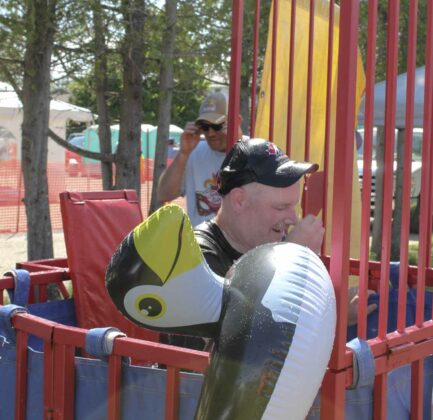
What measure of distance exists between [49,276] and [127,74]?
4.07 meters

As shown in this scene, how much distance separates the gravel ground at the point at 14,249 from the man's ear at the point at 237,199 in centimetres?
672

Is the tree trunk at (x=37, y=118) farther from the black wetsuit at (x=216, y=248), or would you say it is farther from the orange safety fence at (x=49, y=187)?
the orange safety fence at (x=49, y=187)

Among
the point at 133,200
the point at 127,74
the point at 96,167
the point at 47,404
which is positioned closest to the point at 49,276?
the point at 133,200

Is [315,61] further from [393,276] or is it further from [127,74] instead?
[127,74]

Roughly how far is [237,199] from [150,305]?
2.61 feet

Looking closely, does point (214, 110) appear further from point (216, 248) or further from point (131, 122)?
point (131, 122)

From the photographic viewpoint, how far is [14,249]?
10.6 metres

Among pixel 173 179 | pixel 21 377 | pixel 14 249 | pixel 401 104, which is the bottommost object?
pixel 14 249

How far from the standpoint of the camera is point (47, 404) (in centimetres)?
205

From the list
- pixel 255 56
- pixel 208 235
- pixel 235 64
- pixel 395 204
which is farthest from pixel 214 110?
pixel 395 204

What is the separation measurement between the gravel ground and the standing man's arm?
4788 mm

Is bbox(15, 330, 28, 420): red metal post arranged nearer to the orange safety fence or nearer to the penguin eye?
the penguin eye

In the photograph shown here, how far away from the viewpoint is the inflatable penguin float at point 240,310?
151 centimetres

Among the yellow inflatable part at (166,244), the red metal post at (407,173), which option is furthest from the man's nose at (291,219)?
the yellow inflatable part at (166,244)
